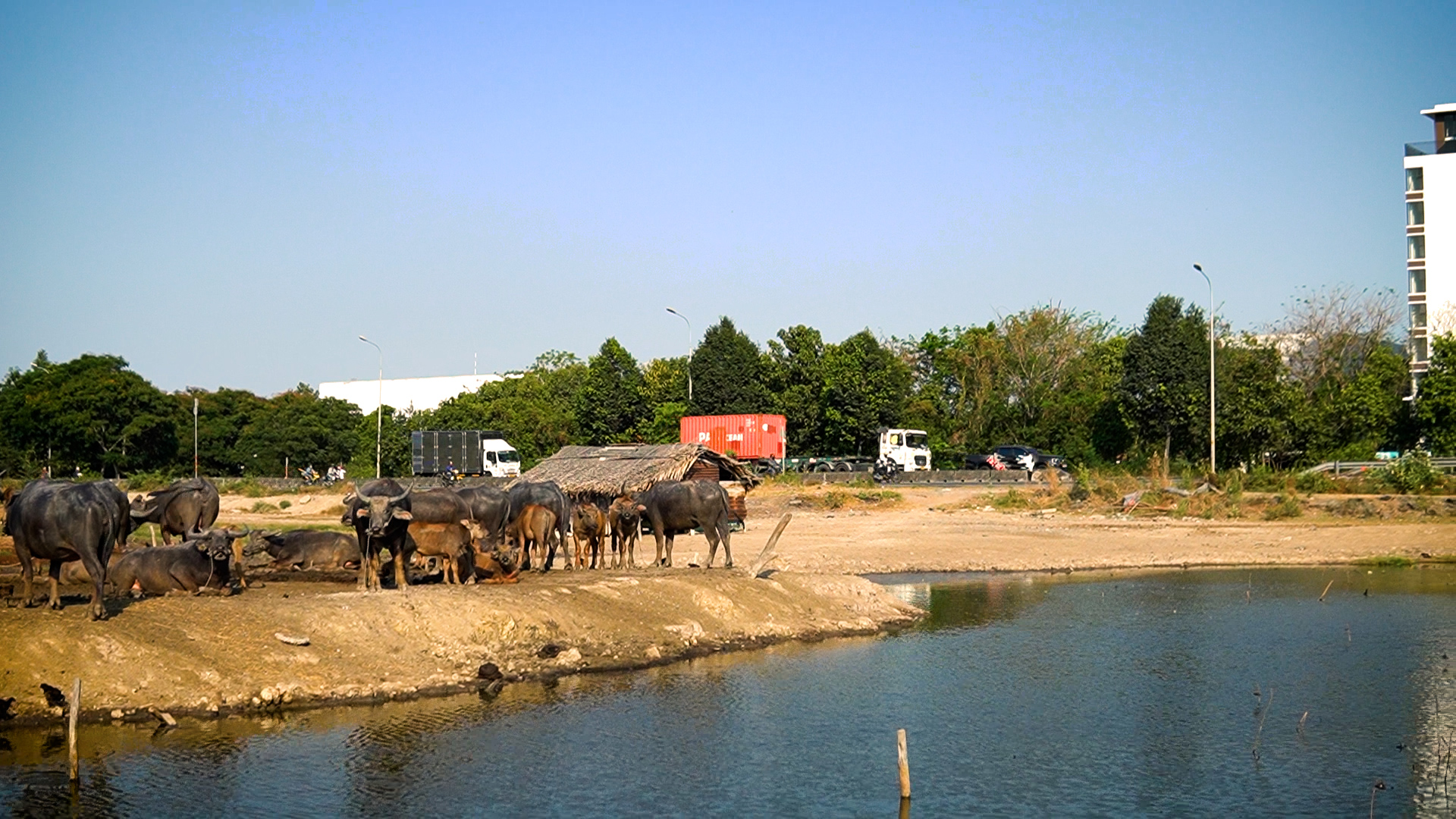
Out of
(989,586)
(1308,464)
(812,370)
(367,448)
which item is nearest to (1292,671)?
(989,586)

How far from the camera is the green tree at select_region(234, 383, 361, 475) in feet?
311

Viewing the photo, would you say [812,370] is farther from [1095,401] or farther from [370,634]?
[370,634]

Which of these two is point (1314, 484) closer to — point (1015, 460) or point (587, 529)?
point (1015, 460)

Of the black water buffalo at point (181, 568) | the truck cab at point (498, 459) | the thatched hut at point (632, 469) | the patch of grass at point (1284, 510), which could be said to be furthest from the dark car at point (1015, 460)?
the black water buffalo at point (181, 568)

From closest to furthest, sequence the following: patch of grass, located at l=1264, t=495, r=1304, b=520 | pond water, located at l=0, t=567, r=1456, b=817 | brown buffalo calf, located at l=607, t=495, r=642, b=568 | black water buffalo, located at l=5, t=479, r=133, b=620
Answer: pond water, located at l=0, t=567, r=1456, b=817 → black water buffalo, located at l=5, t=479, r=133, b=620 → brown buffalo calf, located at l=607, t=495, r=642, b=568 → patch of grass, located at l=1264, t=495, r=1304, b=520

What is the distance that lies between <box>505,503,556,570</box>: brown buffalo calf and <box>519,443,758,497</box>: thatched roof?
10.4 m

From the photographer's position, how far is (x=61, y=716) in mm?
15945

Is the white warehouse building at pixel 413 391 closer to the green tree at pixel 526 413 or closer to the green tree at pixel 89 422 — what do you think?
the green tree at pixel 526 413

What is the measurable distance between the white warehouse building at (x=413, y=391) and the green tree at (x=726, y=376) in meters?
49.3

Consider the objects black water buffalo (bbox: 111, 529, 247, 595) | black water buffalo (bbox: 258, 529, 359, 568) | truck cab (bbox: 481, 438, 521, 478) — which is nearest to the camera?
black water buffalo (bbox: 111, 529, 247, 595)

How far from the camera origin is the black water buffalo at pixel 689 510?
2862cm

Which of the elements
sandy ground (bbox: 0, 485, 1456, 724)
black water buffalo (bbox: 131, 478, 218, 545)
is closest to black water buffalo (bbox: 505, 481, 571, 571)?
sandy ground (bbox: 0, 485, 1456, 724)

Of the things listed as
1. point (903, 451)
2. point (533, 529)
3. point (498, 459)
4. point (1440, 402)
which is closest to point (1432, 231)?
point (1440, 402)

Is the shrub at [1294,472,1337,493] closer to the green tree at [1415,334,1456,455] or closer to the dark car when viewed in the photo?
the green tree at [1415,334,1456,455]
